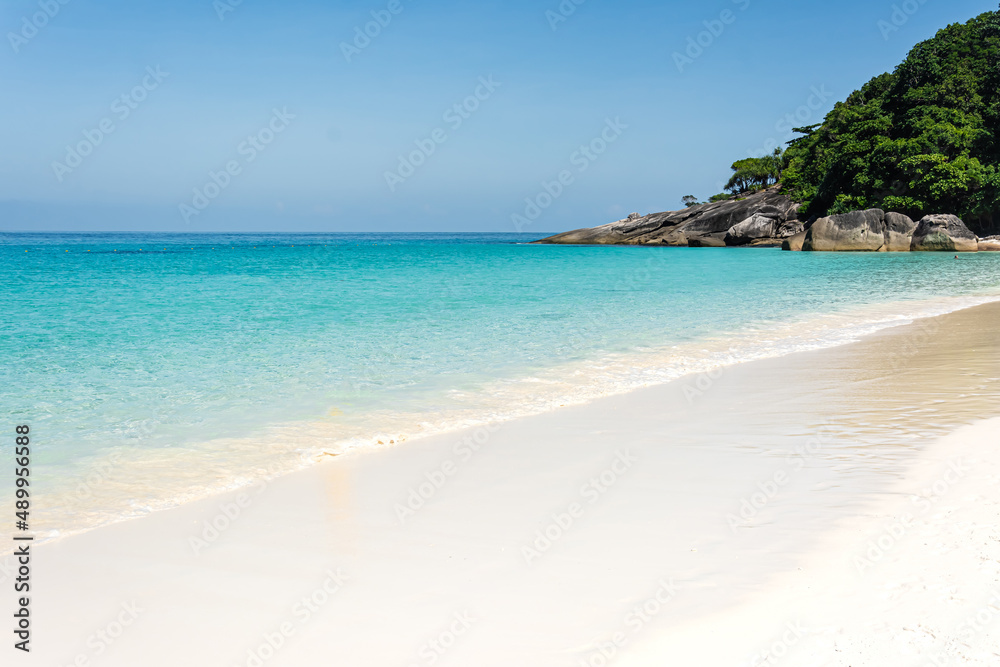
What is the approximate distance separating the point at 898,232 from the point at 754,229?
1542 cm

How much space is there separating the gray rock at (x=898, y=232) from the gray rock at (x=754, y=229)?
14.4m

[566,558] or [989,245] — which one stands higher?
[989,245]

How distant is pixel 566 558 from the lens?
3295 mm

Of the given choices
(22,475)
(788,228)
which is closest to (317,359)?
(22,475)

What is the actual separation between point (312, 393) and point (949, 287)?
20490mm

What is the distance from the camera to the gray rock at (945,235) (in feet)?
133

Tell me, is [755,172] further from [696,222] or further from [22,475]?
[22,475]

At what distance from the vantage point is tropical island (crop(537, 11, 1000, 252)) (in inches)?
1652

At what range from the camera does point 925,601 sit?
2674 mm

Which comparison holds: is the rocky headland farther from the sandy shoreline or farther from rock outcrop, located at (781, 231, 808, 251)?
the sandy shoreline

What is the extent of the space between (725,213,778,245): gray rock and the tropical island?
0.08m


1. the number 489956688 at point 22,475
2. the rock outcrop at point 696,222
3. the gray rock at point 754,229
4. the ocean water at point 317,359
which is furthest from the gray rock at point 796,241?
the number 489956688 at point 22,475

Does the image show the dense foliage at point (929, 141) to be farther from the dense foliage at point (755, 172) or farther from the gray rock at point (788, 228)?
the dense foliage at point (755, 172)

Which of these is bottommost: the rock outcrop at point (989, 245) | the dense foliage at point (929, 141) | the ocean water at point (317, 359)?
the ocean water at point (317, 359)
